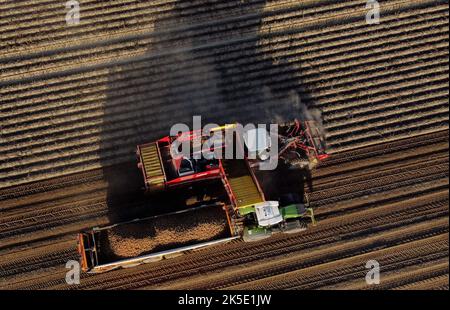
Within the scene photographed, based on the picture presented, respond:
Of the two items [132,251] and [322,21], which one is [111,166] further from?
[322,21]

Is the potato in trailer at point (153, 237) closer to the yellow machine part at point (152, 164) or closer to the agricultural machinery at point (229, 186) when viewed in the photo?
the agricultural machinery at point (229, 186)

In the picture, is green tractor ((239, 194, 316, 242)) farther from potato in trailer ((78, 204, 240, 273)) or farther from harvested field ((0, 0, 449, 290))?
harvested field ((0, 0, 449, 290))

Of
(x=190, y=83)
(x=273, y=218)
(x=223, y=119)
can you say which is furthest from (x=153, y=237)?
(x=190, y=83)

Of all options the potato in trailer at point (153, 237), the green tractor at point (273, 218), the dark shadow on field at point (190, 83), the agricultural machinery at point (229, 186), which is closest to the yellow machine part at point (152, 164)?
the agricultural machinery at point (229, 186)

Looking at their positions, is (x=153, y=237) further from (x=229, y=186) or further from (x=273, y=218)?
(x=273, y=218)

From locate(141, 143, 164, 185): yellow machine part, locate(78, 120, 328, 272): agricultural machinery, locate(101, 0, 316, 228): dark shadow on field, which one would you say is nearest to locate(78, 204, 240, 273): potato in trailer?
locate(78, 120, 328, 272): agricultural machinery

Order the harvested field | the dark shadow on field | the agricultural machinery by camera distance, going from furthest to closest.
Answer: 1. the dark shadow on field
2. the harvested field
3. the agricultural machinery

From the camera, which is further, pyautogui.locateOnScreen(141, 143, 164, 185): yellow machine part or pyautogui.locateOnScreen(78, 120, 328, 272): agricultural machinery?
pyautogui.locateOnScreen(141, 143, 164, 185): yellow machine part
